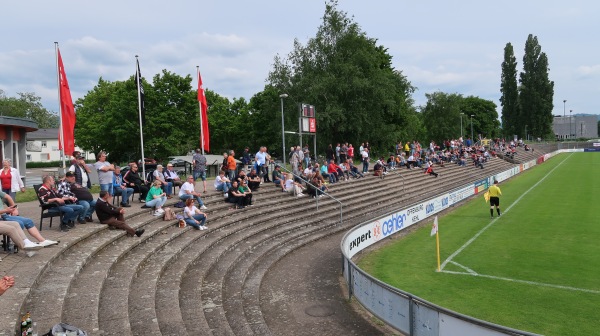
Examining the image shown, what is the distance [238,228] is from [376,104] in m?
30.6

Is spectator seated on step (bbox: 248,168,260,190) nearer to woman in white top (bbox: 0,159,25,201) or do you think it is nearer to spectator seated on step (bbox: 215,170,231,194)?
spectator seated on step (bbox: 215,170,231,194)

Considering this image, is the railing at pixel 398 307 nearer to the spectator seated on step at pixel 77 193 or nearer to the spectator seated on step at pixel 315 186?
A: the spectator seated on step at pixel 315 186

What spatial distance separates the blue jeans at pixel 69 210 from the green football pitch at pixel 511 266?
8.16m

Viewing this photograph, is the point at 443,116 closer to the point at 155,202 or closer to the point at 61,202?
the point at 155,202

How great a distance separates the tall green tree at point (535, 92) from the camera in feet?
294

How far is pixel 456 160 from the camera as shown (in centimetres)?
4416

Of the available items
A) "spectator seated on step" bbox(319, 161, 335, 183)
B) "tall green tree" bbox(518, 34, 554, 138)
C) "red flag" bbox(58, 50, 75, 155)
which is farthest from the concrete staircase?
"tall green tree" bbox(518, 34, 554, 138)

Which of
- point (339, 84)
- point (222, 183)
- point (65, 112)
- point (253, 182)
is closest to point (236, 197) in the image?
point (222, 183)

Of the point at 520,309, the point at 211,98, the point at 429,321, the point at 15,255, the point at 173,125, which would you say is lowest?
the point at 520,309

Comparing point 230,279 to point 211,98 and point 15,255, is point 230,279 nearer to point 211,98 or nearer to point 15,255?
point 15,255

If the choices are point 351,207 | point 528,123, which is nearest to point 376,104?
point 351,207

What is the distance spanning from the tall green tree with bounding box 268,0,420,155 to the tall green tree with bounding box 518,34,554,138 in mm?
58450

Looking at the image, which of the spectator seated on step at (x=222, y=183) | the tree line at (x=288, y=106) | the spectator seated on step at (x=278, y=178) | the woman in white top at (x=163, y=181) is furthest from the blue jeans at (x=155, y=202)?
the tree line at (x=288, y=106)

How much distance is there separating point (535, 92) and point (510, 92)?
4.67 m
